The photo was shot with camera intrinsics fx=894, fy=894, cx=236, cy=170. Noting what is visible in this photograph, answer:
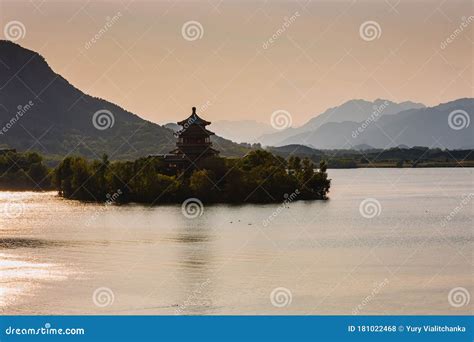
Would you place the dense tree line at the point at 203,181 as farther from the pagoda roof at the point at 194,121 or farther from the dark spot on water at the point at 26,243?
the dark spot on water at the point at 26,243

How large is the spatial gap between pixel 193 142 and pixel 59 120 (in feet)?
303

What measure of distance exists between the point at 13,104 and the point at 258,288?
132537 mm

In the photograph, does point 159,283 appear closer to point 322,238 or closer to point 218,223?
point 322,238

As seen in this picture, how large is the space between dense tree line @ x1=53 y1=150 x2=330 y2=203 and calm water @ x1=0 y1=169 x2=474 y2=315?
5779 mm

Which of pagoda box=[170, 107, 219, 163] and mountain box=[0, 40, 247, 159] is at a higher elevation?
mountain box=[0, 40, 247, 159]

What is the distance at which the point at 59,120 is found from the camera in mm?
149500

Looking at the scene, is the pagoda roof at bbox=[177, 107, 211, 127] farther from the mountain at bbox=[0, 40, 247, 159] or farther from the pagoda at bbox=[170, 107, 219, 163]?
the mountain at bbox=[0, 40, 247, 159]

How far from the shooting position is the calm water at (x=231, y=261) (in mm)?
22016

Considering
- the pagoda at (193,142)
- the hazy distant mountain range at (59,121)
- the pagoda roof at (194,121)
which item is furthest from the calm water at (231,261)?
the hazy distant mountain range at (59,121)

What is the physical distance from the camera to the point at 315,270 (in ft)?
89.3

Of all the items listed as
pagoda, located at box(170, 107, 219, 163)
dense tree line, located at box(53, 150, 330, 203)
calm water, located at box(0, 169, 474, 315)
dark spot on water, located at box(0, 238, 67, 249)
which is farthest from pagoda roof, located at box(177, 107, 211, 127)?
dark spot on water, located at box(0, 238, 67, 249)

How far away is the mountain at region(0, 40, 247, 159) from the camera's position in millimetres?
132250

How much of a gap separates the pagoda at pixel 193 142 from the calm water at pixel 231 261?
10.8 m

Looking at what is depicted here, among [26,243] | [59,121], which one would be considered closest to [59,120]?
[59,121]
